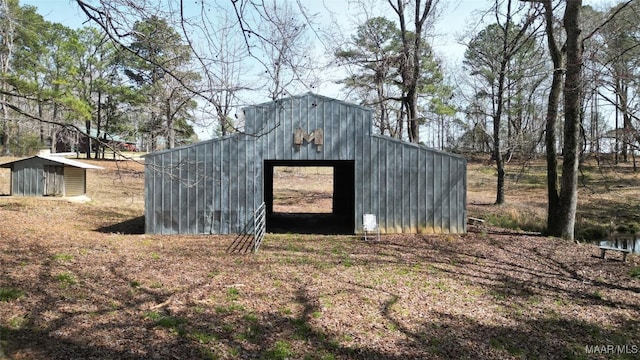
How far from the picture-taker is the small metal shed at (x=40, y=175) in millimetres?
16031

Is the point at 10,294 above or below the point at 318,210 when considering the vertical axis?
below

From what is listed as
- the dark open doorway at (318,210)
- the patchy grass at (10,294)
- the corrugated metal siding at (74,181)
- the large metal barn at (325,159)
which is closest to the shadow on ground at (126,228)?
the large metal barn at (325,159)

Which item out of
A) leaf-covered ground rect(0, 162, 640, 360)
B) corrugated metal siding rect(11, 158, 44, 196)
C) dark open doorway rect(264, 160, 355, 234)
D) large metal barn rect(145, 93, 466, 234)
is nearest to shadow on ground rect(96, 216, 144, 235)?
large metal barn rect(145, 93, 466, 234)

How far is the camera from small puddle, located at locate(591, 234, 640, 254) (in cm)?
1513

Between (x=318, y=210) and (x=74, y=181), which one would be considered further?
(x=318, y=210)

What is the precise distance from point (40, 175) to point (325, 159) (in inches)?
458

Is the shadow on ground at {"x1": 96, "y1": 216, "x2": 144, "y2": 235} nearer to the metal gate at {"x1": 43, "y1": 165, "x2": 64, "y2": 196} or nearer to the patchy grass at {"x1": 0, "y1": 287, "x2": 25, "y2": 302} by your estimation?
the metal gate at {"x1": 43, "y1": 165, "x2": 64, "y2": 196}

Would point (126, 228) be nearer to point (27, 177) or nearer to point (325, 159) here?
point (27, 177)

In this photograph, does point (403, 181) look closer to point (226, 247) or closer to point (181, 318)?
point (226, 247)

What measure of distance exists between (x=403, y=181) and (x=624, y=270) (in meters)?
5.85

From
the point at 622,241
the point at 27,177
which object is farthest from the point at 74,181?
the point at 622,241

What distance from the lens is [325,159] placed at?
1276 centimetres

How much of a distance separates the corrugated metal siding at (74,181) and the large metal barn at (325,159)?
7.55 metres

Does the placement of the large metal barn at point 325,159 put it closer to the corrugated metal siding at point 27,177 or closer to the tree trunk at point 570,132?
the tree trunk at point 570,132
